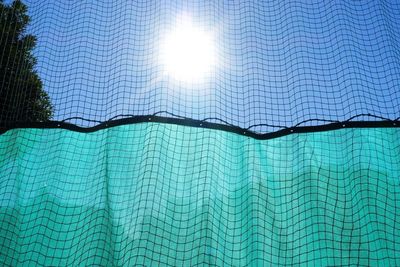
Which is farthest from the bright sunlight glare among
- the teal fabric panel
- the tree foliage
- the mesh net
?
the tree foliage

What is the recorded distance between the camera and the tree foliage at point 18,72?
3689 millimetres

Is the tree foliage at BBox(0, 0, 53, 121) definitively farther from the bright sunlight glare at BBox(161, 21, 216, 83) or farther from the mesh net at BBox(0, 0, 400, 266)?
the bright sunlight glare at BBox(161, 21, 216, 83)

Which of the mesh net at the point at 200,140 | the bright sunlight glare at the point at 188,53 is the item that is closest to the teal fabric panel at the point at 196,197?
the mesh net at the point at 200,140

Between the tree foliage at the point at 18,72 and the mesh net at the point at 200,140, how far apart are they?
2 centimetres

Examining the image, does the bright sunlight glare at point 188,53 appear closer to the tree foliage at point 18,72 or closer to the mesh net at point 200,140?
the mesh net at point 200,140

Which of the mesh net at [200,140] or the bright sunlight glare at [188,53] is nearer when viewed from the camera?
the mesh net at [200,140]

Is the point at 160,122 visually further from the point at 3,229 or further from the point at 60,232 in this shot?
the point at 3,229

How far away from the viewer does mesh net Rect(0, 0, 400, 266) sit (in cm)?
291

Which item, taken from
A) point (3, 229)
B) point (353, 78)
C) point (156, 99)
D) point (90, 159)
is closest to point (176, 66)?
point (156, 99)

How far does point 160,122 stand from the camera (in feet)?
10.8

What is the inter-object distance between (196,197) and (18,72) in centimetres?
173

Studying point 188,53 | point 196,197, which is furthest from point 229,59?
point 196,197

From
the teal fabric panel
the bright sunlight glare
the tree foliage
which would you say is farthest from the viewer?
the tree foliage

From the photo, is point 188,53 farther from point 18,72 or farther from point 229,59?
point 18,72
